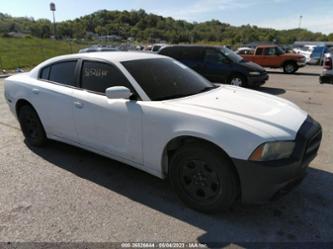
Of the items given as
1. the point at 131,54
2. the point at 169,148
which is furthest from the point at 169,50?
the point at 169,148

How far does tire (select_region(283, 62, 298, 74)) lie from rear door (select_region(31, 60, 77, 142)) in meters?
16.0

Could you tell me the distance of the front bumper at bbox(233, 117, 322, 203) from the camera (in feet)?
8.43

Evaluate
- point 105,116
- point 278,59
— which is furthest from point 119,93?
point 278,59

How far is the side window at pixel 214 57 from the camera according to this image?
10.7 metres

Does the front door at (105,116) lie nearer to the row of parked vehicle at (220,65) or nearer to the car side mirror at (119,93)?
the car side mirror at (119,93)

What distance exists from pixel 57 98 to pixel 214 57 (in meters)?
7.77

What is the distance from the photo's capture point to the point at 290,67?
17.6 meters

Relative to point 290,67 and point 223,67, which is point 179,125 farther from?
point 290,67

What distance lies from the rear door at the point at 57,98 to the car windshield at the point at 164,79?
93cm

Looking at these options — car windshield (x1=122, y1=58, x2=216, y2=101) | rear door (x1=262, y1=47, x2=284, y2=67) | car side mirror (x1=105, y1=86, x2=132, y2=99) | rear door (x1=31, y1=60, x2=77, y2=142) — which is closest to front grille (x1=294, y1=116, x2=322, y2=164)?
car windshield (x1=122, y1=58, x2=216, y2=101)

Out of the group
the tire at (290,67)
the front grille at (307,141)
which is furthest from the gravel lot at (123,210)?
the tire at (290,67)

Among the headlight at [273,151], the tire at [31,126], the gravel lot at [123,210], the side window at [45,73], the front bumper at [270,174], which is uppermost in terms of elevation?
the side window at [45,73]

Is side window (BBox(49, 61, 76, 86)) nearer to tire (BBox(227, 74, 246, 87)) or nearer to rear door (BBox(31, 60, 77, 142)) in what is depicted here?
rear door (BBox(31, 60, 77, 142))

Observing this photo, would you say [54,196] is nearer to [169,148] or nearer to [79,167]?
[79,167]
